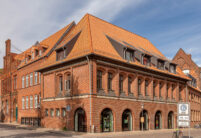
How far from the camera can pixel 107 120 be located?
89.6 feet

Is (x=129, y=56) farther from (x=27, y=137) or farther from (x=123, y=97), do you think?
(x=27, y=137)

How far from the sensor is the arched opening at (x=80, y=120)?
26.3 metres

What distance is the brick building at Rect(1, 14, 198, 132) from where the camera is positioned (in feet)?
87.2

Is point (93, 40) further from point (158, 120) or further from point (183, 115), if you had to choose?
point (158, 120)

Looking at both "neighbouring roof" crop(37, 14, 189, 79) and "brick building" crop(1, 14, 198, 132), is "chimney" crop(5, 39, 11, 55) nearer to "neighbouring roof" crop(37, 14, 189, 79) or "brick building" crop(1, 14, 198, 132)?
"brick building" crop(1, 14, 198, 132)

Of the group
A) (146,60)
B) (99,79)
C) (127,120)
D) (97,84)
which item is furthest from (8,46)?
(127,120)

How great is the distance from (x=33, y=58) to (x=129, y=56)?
51.5 ft

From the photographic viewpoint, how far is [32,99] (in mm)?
38344

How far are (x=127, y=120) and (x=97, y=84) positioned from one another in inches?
252

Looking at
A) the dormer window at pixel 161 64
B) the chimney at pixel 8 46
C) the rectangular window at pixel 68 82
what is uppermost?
the chimney at pixel 8 46

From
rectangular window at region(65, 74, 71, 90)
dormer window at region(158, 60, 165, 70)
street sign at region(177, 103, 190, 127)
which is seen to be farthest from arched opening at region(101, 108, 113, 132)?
dormer window at region(158, 60, 165, 70)

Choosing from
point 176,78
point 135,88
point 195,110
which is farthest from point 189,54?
point 135,88

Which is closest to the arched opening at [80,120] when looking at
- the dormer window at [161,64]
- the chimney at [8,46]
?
the dormer window at [161,64]

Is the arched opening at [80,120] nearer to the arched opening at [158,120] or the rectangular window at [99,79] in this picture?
the rectangular window at [99,79]
